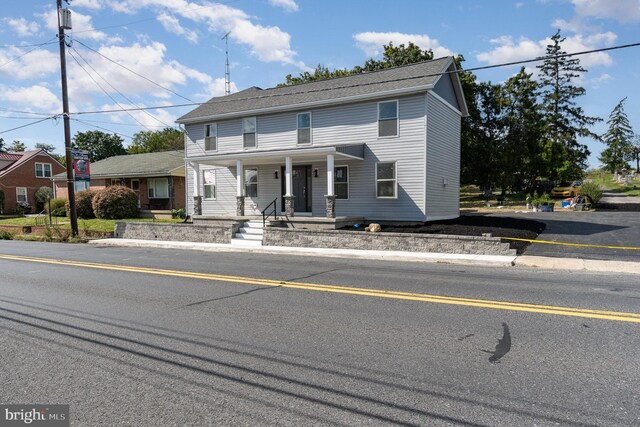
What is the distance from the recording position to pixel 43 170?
1821 inches

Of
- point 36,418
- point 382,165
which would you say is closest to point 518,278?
point 36,418

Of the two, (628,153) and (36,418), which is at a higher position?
(628,153)

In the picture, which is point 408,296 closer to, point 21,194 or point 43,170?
point 21,194

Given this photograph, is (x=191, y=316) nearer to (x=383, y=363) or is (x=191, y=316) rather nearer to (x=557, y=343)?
(x=383, y=363)

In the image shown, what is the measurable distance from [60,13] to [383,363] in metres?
22.7

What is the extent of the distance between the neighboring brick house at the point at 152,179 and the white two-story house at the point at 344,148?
8674 mm

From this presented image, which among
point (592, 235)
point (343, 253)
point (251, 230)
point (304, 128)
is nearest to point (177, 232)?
point (251, 230)

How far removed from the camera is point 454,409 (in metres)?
3.18

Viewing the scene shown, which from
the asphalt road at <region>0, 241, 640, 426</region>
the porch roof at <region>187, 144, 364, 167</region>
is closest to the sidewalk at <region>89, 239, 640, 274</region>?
the asphalt road at <region>0, 241, 640, 426</region>

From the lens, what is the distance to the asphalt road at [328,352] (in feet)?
10.6

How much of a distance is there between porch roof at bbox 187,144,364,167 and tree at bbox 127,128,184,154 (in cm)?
5416

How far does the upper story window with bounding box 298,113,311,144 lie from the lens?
19188 millimetres

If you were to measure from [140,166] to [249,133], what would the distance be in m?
16.1

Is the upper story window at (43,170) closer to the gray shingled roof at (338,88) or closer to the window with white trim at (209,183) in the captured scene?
the gray shingled roof at (338,88)
